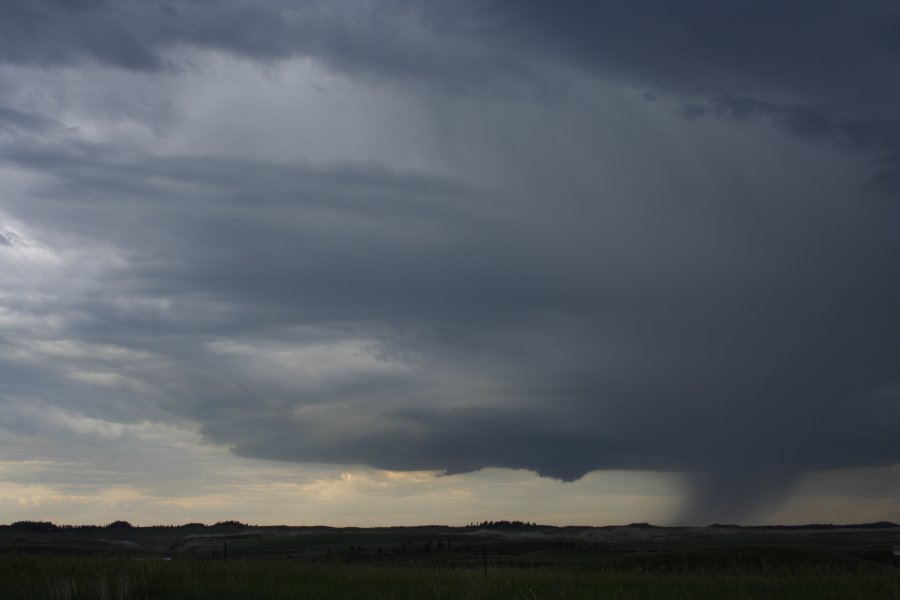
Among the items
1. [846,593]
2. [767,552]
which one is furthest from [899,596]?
[767,552]

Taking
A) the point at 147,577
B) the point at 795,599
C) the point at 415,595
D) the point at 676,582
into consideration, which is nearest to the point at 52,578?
the point at 147,577

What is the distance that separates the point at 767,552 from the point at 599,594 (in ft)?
183

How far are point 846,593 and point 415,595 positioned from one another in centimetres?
877

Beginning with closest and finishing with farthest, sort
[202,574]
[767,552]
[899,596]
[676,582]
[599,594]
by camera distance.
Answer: [899,596] < [599,594] < [676,582] < [202,574] < [767,552]

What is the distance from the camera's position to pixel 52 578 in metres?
21.3

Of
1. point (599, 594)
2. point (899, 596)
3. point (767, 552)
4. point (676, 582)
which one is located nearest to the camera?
point (899, 596)

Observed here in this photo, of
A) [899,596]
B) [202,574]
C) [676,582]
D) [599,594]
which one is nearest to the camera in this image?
[899,596]

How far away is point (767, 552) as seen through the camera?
2640 inches

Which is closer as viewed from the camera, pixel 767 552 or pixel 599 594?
pixel 599 594

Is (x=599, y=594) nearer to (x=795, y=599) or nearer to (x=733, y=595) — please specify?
(x=733, y=595)

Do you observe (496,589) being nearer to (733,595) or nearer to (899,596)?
(733,595)

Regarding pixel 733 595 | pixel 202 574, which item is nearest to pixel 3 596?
pixel 202 574

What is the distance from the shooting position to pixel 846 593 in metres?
16.8

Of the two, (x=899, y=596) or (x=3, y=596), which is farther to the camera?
(x=3, y=596)
